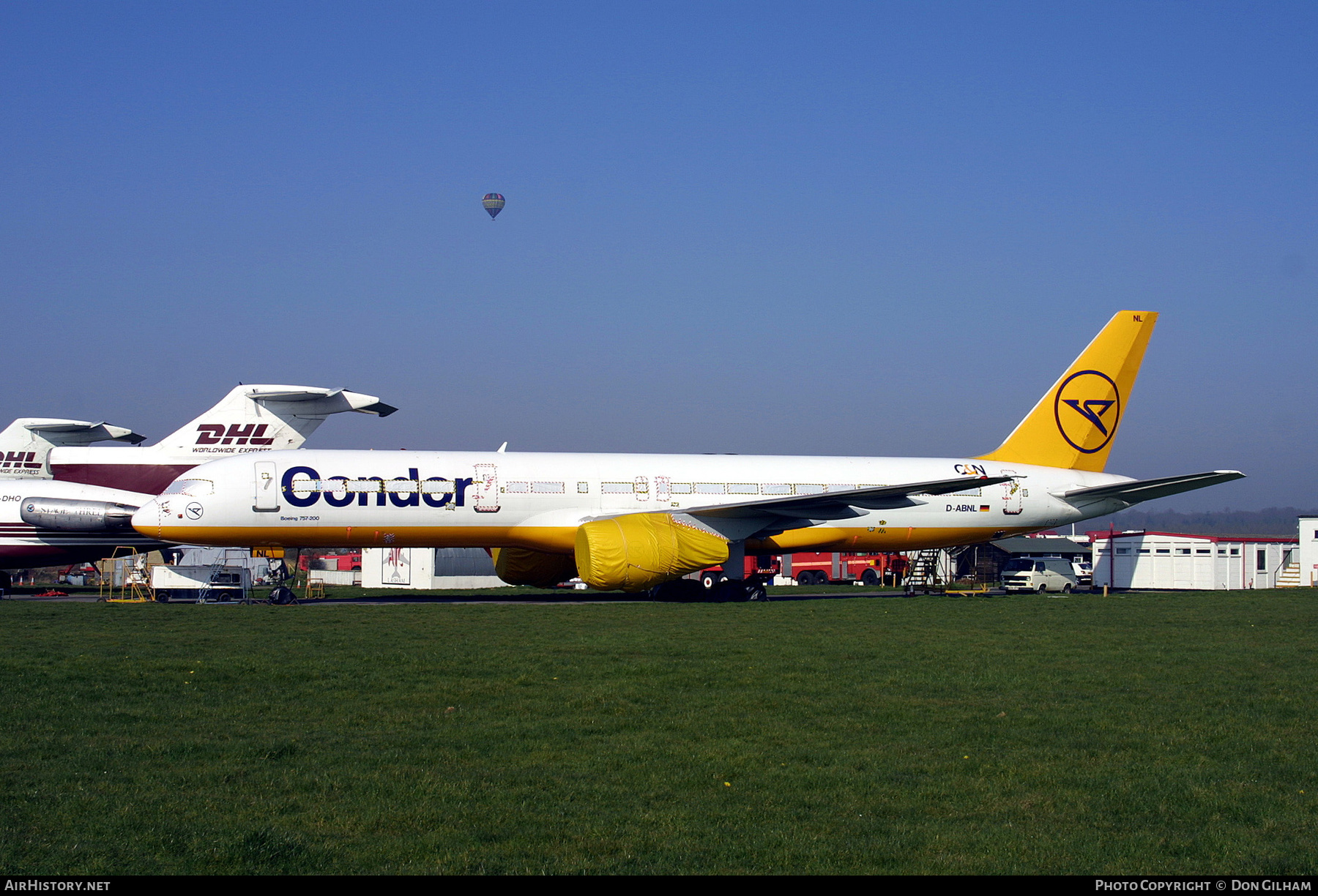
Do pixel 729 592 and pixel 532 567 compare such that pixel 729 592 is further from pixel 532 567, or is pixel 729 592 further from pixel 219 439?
pixel 219 439

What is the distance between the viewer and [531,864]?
6109mm

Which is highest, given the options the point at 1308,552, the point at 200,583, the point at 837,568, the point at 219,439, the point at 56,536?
the point at 219,439

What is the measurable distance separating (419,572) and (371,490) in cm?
2019

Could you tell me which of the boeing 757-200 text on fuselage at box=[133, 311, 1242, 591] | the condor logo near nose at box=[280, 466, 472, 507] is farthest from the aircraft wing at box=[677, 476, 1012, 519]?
the condor logo near nose at box=[280, 466, 472, 507]

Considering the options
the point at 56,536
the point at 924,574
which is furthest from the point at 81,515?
the point at 924,574

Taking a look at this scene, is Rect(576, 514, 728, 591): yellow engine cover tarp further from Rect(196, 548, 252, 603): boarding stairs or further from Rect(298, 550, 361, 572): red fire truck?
Rect(298, 550, 361, 572): red fire truck

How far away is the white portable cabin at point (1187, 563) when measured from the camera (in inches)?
1898

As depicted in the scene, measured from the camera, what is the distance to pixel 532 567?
35250 mm

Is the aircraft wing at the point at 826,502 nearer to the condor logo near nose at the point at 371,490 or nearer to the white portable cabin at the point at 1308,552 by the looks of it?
the condor logo near nose at the point at 371,490

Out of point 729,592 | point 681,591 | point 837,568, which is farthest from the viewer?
point 837,568

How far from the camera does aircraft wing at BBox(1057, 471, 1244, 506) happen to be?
103ft

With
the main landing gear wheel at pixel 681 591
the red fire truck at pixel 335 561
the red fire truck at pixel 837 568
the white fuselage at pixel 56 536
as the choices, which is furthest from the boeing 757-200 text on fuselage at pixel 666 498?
the red fire truck at pixel 335 561

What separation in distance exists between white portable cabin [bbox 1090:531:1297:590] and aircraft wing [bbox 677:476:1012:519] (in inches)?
800
